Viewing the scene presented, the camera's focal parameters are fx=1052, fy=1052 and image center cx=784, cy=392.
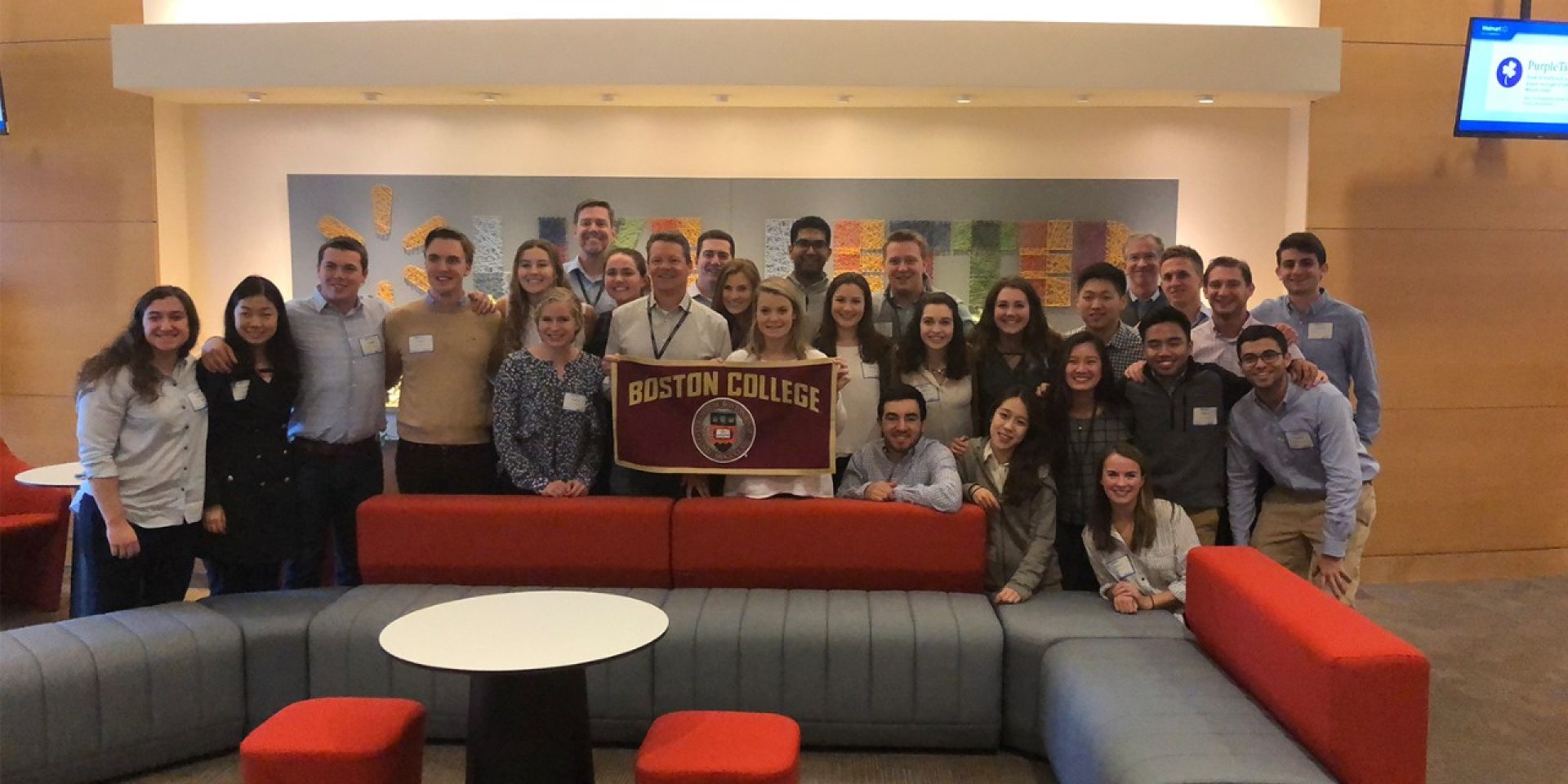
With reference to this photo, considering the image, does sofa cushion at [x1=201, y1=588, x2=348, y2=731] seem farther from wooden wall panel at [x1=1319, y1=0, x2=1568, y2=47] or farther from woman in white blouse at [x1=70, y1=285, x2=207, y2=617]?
wooden wall panel at [x1=1319, y1=0, x2=1568, y2=47]

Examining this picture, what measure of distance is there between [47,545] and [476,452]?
2783mm

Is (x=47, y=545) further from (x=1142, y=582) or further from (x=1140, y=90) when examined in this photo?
(x=1140, y=90)

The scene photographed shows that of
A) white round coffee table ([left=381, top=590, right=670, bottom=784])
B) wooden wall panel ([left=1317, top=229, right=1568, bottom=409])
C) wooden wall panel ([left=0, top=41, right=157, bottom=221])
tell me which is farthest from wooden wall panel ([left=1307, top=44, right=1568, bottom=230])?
wooden wall panel ([left=0, top=41, right=157, bottom=221])

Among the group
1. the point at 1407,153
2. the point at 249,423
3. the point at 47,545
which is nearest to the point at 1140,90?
the point at 1407,153

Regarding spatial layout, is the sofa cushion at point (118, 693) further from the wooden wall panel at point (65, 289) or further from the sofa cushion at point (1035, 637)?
the wooden wall panel at point (65, 289)

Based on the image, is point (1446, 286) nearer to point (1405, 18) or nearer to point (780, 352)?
point (1405, 18)

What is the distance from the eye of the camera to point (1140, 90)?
19.0ft

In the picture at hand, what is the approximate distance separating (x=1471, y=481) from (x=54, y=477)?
7968 mm

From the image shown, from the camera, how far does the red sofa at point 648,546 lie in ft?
13.6

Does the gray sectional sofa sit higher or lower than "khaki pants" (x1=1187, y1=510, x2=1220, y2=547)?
lower

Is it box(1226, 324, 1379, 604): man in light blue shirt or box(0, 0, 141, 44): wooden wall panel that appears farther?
box(0, 0, 141, 44): wooden wall panel

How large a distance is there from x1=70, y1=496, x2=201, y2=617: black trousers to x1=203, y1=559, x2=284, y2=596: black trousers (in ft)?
0.51

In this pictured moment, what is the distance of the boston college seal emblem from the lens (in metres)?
4.28

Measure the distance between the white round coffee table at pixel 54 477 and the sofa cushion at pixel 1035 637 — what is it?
4.23 metres
